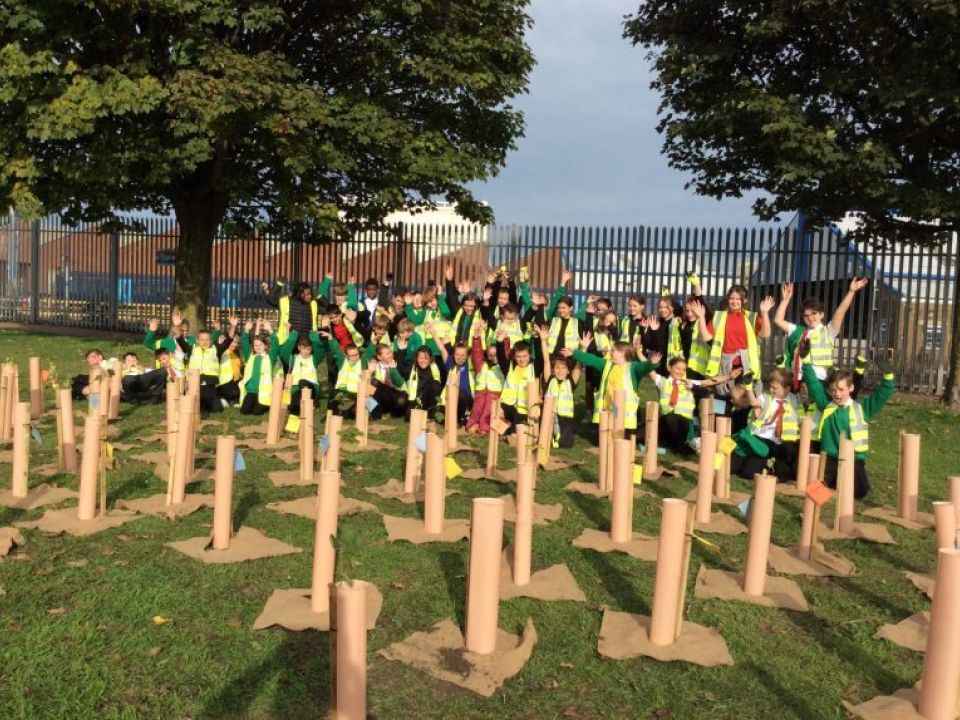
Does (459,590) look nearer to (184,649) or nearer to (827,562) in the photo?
(184,649)

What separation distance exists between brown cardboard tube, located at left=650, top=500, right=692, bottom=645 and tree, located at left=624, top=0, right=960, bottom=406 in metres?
9.99

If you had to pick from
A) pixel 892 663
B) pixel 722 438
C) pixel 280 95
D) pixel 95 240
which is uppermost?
pixel 280 95

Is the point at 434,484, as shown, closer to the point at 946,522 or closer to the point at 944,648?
the point at 946,522

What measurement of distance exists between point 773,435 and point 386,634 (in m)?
5.48

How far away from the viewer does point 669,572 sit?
423cm

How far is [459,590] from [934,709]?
7.91ft

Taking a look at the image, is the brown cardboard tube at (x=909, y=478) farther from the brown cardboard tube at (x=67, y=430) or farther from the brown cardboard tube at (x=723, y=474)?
the brown cardboard tube at (x=67, y=430)

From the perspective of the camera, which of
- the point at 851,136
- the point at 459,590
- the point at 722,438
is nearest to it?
the point at 459,590

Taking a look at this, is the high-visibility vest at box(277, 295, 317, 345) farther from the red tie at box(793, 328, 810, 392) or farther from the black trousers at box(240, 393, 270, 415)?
the red tie at box(793, 328, 810, 392)

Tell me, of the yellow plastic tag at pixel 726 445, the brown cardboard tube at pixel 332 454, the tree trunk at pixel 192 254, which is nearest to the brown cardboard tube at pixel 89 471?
the brown cardboard tube at pixel 332 454

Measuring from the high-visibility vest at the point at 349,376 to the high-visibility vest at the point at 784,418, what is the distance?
4.82 meters

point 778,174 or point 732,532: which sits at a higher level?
point 778,174

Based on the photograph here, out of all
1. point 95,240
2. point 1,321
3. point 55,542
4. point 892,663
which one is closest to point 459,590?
point 892,663

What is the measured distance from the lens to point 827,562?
5621mm
